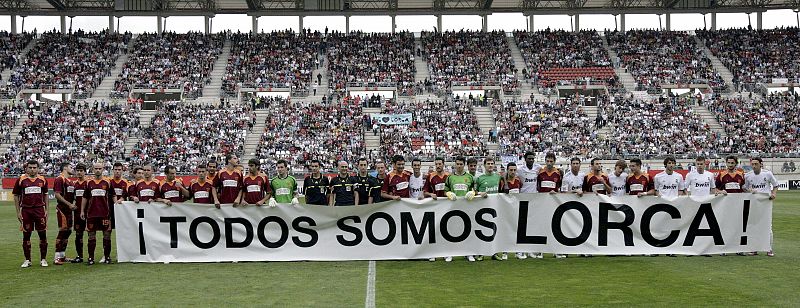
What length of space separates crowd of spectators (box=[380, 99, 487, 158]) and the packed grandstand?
13 cm

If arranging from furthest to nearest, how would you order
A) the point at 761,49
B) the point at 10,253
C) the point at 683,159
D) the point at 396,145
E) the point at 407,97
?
the point at 761,49, the point at 407,97, the point at 396,145, the point at 683,159, the point at 10,253

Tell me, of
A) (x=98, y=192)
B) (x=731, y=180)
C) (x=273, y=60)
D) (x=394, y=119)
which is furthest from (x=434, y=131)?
(x=98, y=192)

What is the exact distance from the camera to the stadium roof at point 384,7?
61.6 meters

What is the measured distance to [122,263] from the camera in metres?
13.9

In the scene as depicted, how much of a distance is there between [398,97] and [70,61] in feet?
77.6

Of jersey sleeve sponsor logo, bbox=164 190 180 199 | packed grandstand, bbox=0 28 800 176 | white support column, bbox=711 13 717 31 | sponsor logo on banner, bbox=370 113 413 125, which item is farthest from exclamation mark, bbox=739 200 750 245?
white support column, bbox=711 13 717 31

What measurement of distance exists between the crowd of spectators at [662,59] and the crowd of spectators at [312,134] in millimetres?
19969

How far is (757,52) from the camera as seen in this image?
60.9m

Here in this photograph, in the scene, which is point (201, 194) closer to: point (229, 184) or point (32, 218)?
point (229, 184)

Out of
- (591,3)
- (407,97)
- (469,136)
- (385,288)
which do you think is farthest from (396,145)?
(385,288)

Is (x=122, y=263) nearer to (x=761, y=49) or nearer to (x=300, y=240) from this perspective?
(x=300, y=240)

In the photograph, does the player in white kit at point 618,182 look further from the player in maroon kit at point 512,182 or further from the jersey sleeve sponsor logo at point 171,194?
the jersey sleeve sponsor logo at point 171,194

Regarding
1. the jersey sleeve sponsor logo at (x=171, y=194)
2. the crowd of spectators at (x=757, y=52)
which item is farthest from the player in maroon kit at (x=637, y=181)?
the crowd of spectators at (x=757, y=52)

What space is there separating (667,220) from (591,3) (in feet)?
167
